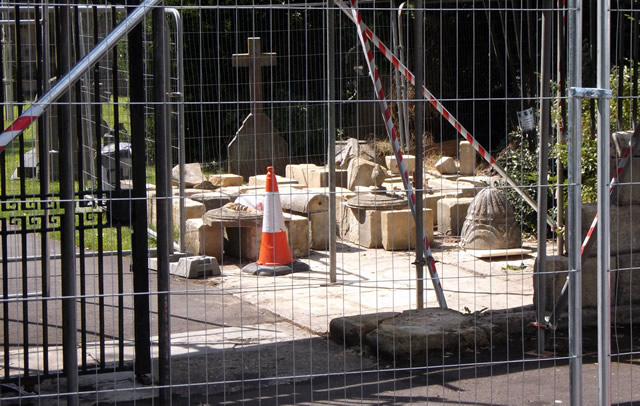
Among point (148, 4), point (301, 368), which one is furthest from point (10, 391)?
point (148, 4)

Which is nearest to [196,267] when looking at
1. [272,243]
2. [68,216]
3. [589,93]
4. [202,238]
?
[202,238]

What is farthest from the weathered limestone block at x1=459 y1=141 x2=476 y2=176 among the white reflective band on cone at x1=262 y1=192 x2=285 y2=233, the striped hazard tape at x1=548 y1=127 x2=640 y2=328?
the striped hazard tape at x1=548 y1=127 x2=640 y2=328

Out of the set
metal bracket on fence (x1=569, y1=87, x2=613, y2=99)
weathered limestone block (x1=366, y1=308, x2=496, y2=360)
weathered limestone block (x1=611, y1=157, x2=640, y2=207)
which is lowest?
weathered limestone block (x1=366, y1=308, x2=496, y2=360)

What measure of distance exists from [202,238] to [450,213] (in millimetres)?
3017

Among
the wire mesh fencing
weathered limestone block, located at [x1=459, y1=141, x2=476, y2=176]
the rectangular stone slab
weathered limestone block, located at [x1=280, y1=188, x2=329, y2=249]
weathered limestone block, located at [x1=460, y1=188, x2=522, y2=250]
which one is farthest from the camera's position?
weathered limestone block, located at [x1=459, y1=141, x2=476, y2=176]

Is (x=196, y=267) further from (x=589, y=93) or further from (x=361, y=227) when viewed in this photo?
(x=589, y=93)

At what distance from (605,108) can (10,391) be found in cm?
364

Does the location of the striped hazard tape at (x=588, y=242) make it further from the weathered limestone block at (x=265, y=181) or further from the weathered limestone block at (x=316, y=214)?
the weathered limestone block at (x=265, y=181)

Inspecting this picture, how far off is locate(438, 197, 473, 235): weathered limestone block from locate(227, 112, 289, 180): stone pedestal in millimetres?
3083

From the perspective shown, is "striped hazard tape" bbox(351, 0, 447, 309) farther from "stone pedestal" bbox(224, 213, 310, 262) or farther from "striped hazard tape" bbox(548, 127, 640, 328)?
"stone pedestal" bbox(224, 213, 310, 262)

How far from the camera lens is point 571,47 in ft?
13.8

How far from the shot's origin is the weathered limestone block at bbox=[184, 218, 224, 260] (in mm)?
9289

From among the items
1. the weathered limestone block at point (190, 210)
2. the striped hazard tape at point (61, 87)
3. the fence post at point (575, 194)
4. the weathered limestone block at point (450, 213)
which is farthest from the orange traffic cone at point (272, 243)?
the fence post at point (575, 194)

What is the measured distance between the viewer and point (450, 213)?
1049 centimetres
